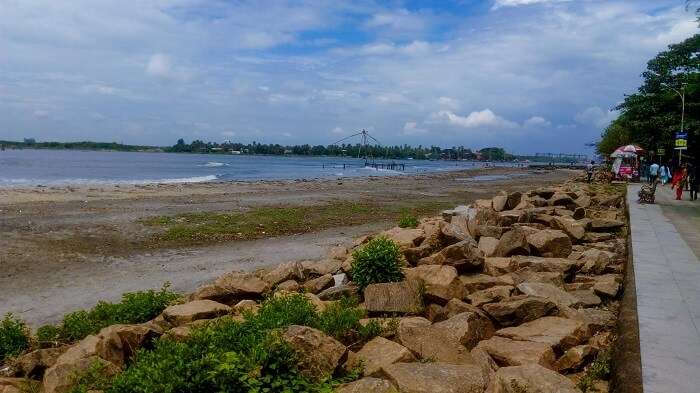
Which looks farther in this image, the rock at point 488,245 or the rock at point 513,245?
the rock at point 488,245

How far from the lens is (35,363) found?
5.92m

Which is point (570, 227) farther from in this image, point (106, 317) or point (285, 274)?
point (106, 317)

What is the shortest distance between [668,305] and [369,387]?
3.73 metres

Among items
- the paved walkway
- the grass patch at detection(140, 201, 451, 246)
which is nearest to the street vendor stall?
the grass patch at detection(140, 201, 451, 246)

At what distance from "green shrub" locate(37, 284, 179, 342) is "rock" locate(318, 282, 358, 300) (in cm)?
228

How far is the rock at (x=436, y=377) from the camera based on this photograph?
4027 mm

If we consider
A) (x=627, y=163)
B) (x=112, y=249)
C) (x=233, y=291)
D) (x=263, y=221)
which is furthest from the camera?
(x=627, y=163)

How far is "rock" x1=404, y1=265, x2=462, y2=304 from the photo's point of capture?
667 centimetres

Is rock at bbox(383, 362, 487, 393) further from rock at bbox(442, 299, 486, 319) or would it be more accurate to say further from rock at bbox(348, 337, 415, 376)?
rock at bbox(442, 299, 486, 319)

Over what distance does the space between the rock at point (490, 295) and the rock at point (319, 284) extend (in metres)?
2.36

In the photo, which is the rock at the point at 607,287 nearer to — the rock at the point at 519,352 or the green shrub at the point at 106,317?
the rock at the point at 519,352

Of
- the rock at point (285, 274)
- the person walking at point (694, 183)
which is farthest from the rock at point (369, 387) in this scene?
the person walking at point (694, 183)

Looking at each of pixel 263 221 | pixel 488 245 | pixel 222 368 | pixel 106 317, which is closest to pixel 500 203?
pixel 488 245

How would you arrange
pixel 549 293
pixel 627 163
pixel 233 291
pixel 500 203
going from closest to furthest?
1. pixel 549 293
2. pixel 233 291
3. pixel 500 203
4. pixel 627 163
